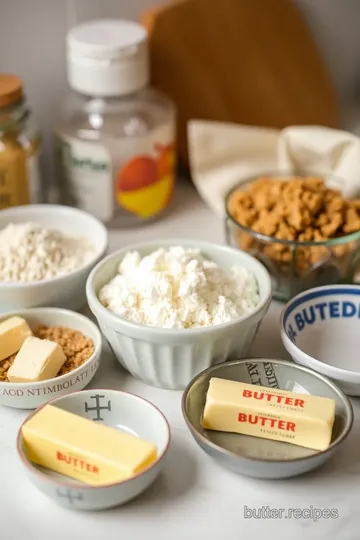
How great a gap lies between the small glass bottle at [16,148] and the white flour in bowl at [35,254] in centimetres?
9

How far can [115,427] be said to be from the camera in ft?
2.15

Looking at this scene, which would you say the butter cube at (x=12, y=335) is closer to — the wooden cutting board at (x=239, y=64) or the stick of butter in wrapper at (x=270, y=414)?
the stick of butter in wrapper at (x=270, y=414)

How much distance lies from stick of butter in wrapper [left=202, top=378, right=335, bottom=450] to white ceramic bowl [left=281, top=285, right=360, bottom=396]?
0.31 feet

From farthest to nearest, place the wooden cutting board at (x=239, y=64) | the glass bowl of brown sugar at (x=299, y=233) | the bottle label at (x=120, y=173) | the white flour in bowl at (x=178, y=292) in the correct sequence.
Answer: the wooden cutting board at (x=239, y=64)
the bottle label at (x=120, y=173)
the glass bowl of brown sugar at (x=299, y=233)
the white flour in bowl at (x=178, y=292)

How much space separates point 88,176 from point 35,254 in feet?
0.55

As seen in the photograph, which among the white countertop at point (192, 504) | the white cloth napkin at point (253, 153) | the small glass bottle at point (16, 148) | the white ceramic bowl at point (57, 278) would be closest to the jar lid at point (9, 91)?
the small glass bottle at point (16, 148)

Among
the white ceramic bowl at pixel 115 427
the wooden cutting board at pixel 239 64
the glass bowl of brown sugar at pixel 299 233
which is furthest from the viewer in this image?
the wooden cutting board at pixel 239 64

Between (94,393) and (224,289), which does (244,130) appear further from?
(94,393)

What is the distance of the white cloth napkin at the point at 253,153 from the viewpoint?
963mm

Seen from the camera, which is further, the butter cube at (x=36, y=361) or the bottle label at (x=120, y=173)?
the bottle label at (x=120, y=173)

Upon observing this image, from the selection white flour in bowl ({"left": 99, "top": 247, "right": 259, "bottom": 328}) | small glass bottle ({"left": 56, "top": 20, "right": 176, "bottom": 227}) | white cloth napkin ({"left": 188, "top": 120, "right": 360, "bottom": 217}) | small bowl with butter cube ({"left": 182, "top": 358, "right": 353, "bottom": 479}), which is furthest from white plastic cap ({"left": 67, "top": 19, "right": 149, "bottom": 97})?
small bowl with butter cube ({"left": 182, "top": 358, "right": 353, "bottom": 479})

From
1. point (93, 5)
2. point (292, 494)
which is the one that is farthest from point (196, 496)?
point (93, 5)

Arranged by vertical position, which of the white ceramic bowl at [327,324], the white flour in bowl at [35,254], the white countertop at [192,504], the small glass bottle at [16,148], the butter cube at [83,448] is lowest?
the white countertop at [192,504]

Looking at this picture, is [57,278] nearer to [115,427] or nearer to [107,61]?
[115,427]
